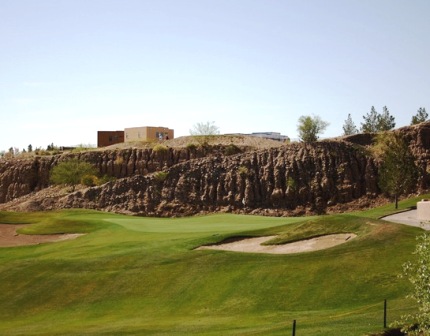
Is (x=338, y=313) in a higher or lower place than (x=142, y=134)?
lower

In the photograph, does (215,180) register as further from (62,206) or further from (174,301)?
(174,301)

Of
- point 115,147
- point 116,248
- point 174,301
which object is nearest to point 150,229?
point 116,248

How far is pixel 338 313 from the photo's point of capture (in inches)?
1013

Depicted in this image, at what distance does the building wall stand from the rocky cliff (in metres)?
39.8

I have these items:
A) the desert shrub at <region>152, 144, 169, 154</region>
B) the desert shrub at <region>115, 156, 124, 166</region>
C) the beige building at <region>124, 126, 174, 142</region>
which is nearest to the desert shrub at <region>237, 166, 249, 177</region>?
the desert shrub at <region>152, 144, 169, 154</region>

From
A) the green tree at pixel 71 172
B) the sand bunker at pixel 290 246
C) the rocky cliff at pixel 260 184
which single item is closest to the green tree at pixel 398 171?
the rocky cliff at pixel 260 184

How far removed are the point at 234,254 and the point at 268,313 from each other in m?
8.32

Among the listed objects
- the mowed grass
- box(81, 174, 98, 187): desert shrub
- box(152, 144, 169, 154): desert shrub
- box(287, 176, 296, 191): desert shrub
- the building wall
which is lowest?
the mowed grass

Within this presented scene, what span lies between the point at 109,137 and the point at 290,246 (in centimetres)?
8793

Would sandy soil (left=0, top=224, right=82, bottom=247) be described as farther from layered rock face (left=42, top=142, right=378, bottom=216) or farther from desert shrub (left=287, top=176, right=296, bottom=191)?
desert shrub (left=287, top=176, right=296, bottom=191)

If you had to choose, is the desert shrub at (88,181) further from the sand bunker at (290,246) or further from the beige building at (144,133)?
the sand bunker at (290,246)

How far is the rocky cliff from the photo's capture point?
75250 mm

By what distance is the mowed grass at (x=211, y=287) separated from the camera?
25422mm

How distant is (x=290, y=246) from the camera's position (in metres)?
37.2
